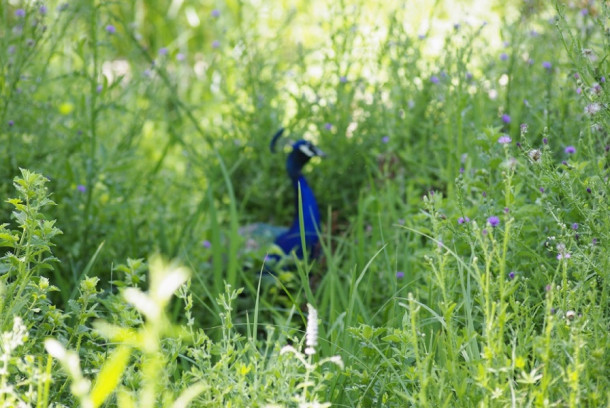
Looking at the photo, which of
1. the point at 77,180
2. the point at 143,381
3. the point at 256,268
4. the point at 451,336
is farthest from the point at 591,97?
the point at 77,180

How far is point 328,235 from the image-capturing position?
2420 mm

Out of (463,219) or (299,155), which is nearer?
(463,219)

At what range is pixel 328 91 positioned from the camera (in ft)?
11.6

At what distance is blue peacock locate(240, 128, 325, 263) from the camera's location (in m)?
3.00

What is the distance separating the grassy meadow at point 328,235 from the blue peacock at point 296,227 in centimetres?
6

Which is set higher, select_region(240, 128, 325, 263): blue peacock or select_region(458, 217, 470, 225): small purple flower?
select_region(458, 217, 470, 225): small purple flower

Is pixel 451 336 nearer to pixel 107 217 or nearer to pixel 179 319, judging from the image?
pixel 179 319

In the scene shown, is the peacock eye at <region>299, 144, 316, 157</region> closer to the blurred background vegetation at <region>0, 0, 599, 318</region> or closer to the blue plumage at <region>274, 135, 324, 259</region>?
the blue plumage at <region>274, 135, 324, 259</region>

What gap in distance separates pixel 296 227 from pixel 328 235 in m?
0.60

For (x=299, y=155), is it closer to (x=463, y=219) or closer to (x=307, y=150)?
(x=307, y=150)

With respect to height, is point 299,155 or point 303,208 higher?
point 299,155

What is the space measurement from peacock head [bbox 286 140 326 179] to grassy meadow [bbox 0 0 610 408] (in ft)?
0.47

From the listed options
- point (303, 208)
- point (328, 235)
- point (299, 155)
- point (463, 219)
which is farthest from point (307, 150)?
point (463, 219)

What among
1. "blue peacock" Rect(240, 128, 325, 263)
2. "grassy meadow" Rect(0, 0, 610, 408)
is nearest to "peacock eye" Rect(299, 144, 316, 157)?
"blue peacock" Rect(240, 128, 325, 263)
